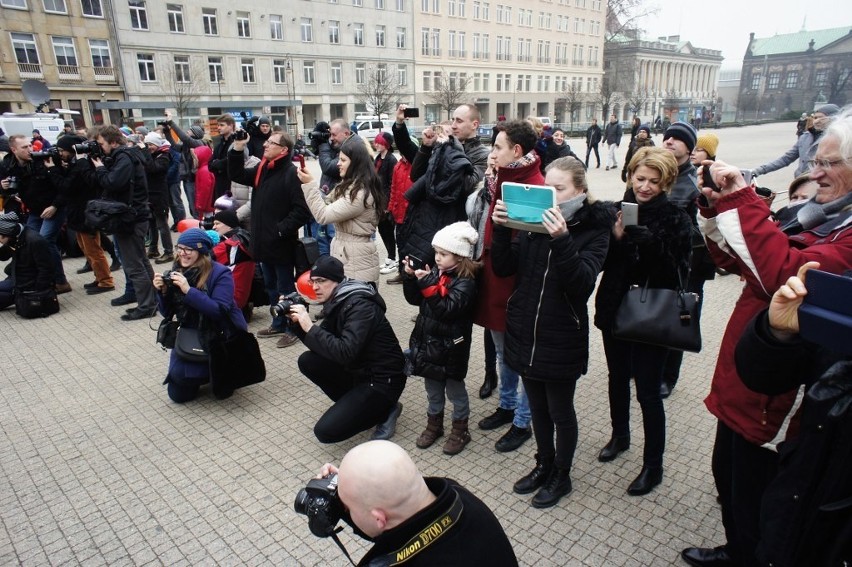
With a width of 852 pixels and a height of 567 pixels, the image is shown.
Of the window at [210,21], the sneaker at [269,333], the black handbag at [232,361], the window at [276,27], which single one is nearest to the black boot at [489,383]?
the black handbag at [232,361]

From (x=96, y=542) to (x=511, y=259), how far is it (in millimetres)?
2797

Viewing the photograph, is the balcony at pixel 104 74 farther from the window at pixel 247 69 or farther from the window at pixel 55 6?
the window at pixel 247 69

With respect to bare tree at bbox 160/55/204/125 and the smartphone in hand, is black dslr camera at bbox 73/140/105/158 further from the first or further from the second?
bare tree at bbox 160/55/204/125

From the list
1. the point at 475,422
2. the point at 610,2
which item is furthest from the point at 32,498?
the point at 610,2

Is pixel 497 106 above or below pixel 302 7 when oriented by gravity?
below

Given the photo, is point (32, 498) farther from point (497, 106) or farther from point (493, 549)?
point (497, 106)

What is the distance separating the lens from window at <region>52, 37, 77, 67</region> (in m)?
33.2

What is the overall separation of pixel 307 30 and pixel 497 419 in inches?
1749

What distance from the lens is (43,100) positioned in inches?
715

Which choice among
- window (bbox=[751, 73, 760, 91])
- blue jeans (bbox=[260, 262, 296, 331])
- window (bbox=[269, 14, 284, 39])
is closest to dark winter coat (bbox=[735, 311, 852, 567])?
blue jeans (bbox=[260, 262, 296, 331])

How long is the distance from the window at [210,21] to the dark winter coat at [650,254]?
42045 millimetres

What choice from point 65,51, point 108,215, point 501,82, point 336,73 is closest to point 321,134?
point 108,215

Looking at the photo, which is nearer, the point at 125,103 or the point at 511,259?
the point at 511,259

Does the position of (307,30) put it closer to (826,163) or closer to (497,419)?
(497,419)
